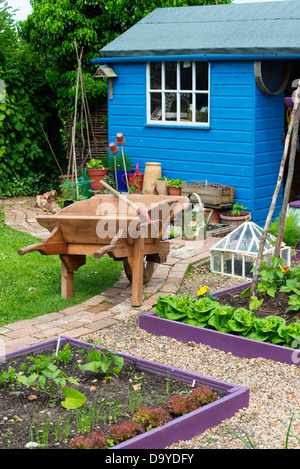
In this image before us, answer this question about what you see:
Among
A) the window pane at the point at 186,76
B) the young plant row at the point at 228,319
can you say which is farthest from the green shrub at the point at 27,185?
the young plant row at the point at 228,319

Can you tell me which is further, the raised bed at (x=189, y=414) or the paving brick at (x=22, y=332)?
the paving brick at (x=22, y=332)

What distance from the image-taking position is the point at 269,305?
17.5 feet

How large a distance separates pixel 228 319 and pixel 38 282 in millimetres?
2351

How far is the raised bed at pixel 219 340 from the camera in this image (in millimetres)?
4578

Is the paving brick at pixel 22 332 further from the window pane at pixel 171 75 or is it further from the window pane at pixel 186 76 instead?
the window pane at pixel 171 75

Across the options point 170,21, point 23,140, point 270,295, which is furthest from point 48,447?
point 23,140

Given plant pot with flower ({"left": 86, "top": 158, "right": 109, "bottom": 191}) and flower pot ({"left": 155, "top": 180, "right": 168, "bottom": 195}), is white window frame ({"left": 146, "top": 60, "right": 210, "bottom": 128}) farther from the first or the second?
plant pot with flower ({"left": 86, "top": 158, "right": 109, "bottom": 191})

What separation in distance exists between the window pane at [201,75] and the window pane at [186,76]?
138 millimetres

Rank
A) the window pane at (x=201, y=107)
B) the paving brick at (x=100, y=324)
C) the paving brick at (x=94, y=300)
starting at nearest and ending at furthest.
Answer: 1. the paving brick at (x=100, y=324)
2. the paving brick at (x=94, y=300)
3. the window pane at (x=201, y=107)

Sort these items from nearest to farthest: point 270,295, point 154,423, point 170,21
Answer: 1. point 154,423
2. point 270,295
3. point 170,21

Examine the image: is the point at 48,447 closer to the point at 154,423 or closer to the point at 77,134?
the point at 154,423

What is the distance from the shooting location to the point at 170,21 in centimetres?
1040
